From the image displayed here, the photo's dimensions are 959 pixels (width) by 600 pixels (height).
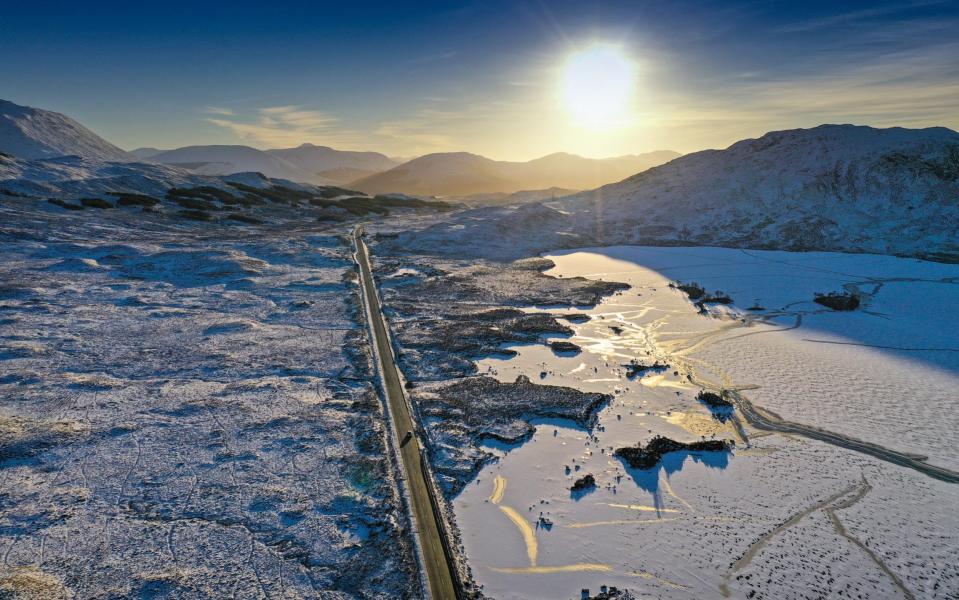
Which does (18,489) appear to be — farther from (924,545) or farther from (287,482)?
(924,545)

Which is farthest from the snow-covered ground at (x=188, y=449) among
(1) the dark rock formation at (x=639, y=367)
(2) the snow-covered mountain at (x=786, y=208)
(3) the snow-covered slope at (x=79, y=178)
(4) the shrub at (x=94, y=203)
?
(3) the snow-covered slope at (x=79, y=178)

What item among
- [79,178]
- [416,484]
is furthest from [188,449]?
[79,178]

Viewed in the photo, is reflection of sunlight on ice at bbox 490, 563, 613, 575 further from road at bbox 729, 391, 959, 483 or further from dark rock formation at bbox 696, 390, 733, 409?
dark rock formation at bbox 696, 390, 733, 409

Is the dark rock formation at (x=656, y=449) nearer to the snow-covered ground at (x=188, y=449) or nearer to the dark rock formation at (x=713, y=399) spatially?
the dark rock formation at (x=713, y=399)

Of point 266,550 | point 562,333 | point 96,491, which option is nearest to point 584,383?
point 562,333

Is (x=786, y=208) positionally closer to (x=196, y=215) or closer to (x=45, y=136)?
(x=196, y=215)

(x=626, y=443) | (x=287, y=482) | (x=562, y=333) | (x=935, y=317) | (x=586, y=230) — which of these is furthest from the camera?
(x=586, y=230)
